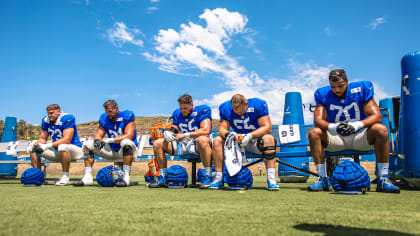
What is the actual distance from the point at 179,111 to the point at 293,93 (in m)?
3.15

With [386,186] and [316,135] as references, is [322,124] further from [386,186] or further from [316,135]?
[386,186]

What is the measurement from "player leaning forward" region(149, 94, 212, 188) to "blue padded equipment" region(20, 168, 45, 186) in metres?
1.94

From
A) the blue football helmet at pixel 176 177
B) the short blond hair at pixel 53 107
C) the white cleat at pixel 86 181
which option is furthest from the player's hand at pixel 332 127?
the short blond hair at pixel 53 107

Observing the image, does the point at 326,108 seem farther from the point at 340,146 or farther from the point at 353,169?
the point at 353,169

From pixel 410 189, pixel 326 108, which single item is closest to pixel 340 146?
pixel 326 108

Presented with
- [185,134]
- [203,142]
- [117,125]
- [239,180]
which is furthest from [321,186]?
[117,125]

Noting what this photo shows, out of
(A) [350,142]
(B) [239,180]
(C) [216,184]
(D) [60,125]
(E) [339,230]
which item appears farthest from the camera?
(D) [60,125]

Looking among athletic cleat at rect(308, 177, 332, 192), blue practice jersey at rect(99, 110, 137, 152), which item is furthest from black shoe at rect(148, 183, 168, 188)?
athletic cleat at rect(308, 177, 332, 192)

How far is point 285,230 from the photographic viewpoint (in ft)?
4.67

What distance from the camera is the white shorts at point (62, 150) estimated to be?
5.22 m

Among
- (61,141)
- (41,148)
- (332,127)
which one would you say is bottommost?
(41,148)

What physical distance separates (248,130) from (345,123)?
130cm

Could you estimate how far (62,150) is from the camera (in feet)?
17.0

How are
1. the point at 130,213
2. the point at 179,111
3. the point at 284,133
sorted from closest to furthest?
1. the point at 130,213
2. the point at 179,111
3. the point at 284,133
